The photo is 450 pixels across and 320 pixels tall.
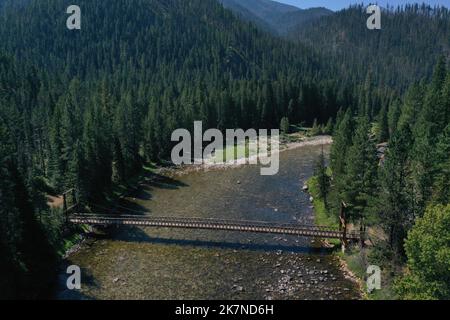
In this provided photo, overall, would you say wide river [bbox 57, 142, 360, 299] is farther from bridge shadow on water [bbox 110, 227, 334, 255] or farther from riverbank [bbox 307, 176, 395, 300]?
riverbank [bbox 307, 176, 395, 300]

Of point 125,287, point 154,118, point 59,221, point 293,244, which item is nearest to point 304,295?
point 293,244

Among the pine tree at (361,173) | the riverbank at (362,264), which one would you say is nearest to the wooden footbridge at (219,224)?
the riverbank at (362,264)

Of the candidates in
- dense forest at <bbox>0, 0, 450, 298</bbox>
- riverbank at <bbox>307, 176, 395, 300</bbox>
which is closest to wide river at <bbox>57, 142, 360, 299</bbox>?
riverbank at <bbox>307, 176, 395, 300</bbox>

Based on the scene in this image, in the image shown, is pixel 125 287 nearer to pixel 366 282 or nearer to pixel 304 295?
pixel 304 295

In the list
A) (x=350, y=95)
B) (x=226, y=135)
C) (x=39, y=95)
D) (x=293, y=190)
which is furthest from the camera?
(x=350, y=95)

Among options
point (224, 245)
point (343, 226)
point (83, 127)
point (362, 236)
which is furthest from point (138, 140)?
point (362, 236)
